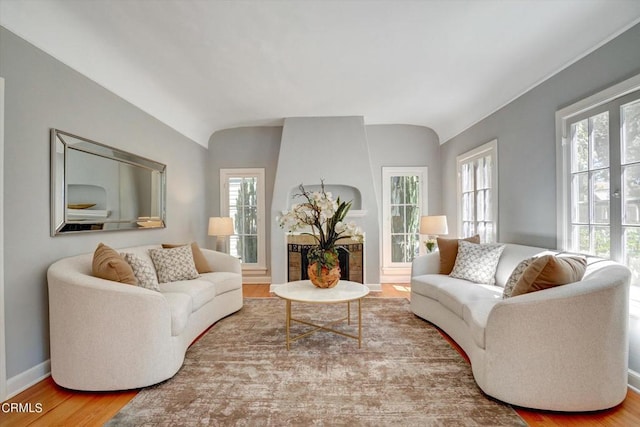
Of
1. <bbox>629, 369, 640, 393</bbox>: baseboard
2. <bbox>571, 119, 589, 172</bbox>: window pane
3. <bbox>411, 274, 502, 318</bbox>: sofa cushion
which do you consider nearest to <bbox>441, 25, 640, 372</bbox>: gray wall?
<bbox>629, 369, 640, 393</bbox>: baseboard

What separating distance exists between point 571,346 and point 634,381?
74cm

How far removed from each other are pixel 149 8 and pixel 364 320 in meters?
3.30

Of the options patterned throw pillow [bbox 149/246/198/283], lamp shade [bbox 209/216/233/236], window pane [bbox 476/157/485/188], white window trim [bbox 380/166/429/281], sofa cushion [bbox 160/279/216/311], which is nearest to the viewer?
sofa cushion [bbox 160/279/216/311]

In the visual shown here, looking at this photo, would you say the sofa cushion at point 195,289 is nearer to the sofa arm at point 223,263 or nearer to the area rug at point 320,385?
the area rug at point 320,385

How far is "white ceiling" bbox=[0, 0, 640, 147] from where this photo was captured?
86.0 inches

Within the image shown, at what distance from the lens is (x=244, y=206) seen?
17.6 feet

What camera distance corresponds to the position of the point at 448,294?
2.75 meters

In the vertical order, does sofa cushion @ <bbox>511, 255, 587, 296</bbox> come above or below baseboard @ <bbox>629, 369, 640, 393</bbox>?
above

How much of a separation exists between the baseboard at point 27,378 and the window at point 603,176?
3984mm

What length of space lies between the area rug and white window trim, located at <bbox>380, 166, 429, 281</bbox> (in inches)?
88.1

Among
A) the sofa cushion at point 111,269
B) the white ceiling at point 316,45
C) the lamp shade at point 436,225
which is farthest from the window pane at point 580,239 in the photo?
the sofa cushion at point 111,269

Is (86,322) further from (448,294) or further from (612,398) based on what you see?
(612,398)

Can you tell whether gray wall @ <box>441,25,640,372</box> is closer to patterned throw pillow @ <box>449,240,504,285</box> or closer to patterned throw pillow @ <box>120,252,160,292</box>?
patterned throw pillow @ <box>449,240,504,285</box>

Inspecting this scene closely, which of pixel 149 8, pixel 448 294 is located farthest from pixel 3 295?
pixel 448 294
